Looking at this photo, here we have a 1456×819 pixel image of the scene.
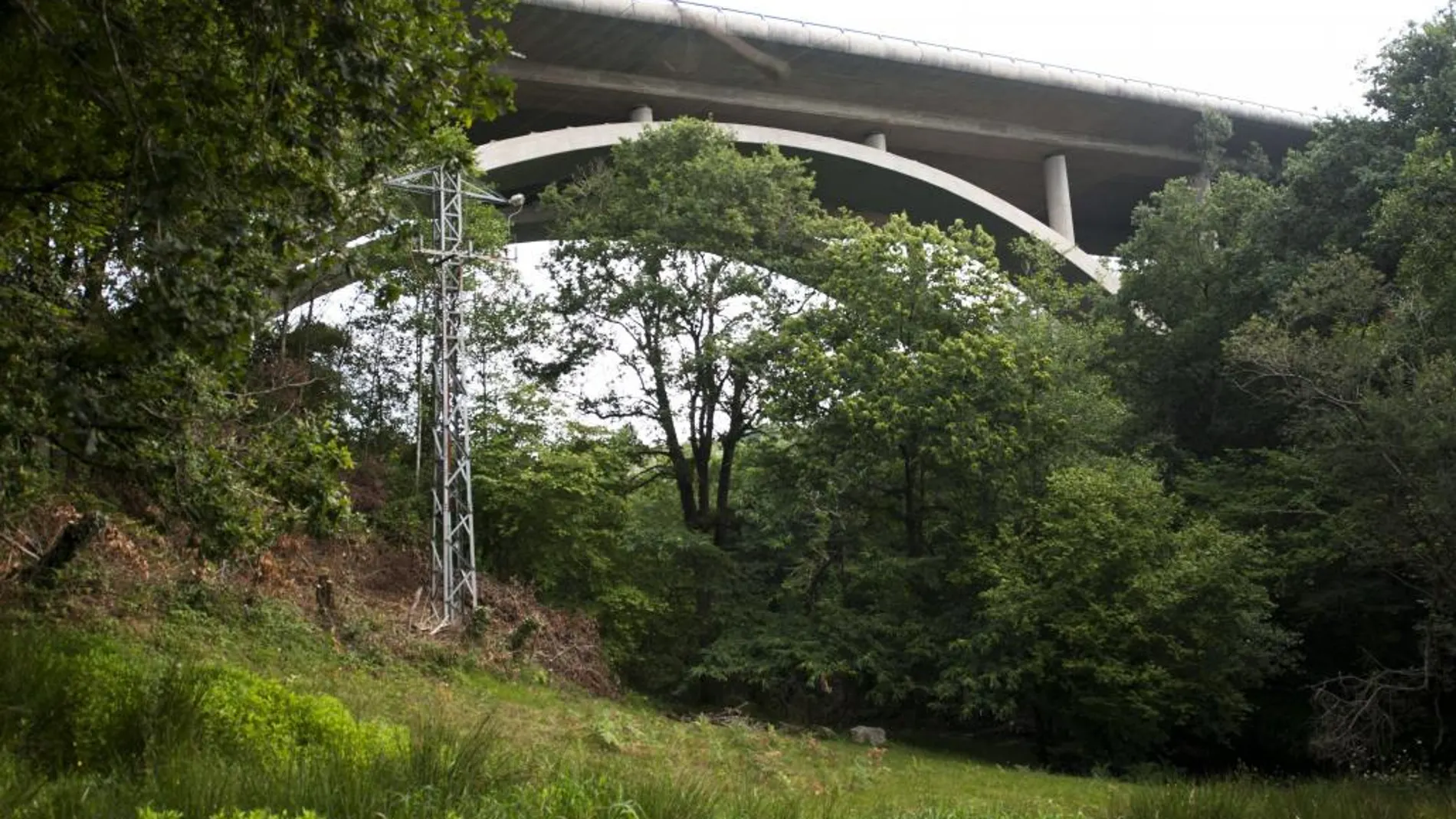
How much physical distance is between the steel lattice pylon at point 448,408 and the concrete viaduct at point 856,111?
8.16 metres

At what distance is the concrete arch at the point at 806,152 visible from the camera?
2544cm

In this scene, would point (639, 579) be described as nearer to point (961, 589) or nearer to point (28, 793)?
point (961, 589)

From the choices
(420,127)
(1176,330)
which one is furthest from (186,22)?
(1176,330)

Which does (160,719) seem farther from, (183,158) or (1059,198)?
(1059,198)

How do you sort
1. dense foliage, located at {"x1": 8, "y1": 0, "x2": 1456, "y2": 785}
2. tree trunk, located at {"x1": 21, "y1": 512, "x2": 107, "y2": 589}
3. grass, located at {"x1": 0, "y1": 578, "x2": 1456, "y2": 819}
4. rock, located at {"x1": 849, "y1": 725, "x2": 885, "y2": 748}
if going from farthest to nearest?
rock, located at {"x1": 849, "y1": 725, "x2": 885, "y2": 748} < dense foliage, located at {"x1": 8, "y1": 0, "x2": 1456, "y2": 785} < tree trunk, located at {"x1": 21, "y1": 512, "x2": 107, "y2": 589} < grass, located at {"x1": 0, "y1": 578, "x2": 1456, "y2": 819}

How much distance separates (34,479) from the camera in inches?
371

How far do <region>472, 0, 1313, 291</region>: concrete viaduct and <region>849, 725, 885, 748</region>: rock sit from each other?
1353 centimetres

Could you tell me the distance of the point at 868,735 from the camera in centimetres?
1798

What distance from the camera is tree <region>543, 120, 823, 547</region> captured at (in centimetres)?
2147

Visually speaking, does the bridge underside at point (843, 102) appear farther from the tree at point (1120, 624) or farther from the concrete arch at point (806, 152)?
the tree at point (1120, 624)

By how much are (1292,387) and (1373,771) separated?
565 cm

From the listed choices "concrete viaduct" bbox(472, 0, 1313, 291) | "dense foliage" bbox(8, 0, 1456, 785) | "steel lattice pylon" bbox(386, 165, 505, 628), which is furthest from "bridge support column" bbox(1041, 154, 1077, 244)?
"steel lattice pylon" bbox(386, 165, 505, 628)

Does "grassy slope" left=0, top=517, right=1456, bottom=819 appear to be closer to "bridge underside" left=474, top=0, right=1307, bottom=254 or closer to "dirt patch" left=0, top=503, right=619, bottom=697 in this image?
"dirt patch" left=0, top=503, right=619, bottom=697

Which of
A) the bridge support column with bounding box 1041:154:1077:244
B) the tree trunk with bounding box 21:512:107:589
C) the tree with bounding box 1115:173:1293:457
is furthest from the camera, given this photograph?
the bridge support column with bounding box 1041:154:1077:244
